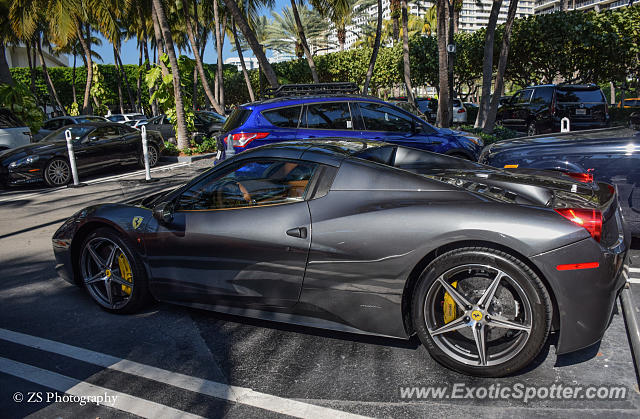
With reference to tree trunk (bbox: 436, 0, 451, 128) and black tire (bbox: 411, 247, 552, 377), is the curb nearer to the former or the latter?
tree trunk (bbox: 436, 0, 451, 128)

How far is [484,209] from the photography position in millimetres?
2822

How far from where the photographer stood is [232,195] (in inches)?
144

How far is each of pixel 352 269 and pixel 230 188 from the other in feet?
3.92

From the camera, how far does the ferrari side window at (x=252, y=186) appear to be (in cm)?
340

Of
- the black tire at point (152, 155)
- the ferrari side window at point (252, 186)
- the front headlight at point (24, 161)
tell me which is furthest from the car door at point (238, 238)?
the black tire at point (152, 155)

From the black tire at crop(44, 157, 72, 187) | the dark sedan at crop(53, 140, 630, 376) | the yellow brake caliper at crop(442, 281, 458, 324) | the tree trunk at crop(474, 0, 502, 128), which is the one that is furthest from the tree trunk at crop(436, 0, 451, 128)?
the yellow brake caliper at crop(442, 281, 458, 324)

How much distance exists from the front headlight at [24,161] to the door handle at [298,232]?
970 cm

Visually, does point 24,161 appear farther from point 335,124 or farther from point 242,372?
point 242,372

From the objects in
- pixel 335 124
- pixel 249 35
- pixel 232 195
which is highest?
pixel 249 35

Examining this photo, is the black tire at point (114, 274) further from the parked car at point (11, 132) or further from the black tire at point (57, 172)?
the parked car at point (11, 132)

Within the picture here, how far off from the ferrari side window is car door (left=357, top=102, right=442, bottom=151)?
4585 mm

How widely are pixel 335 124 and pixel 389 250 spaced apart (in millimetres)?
5386

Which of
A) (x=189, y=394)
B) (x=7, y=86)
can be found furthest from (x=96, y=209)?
(x=7, y=86)

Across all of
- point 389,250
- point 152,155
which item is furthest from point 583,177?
point 152,155
